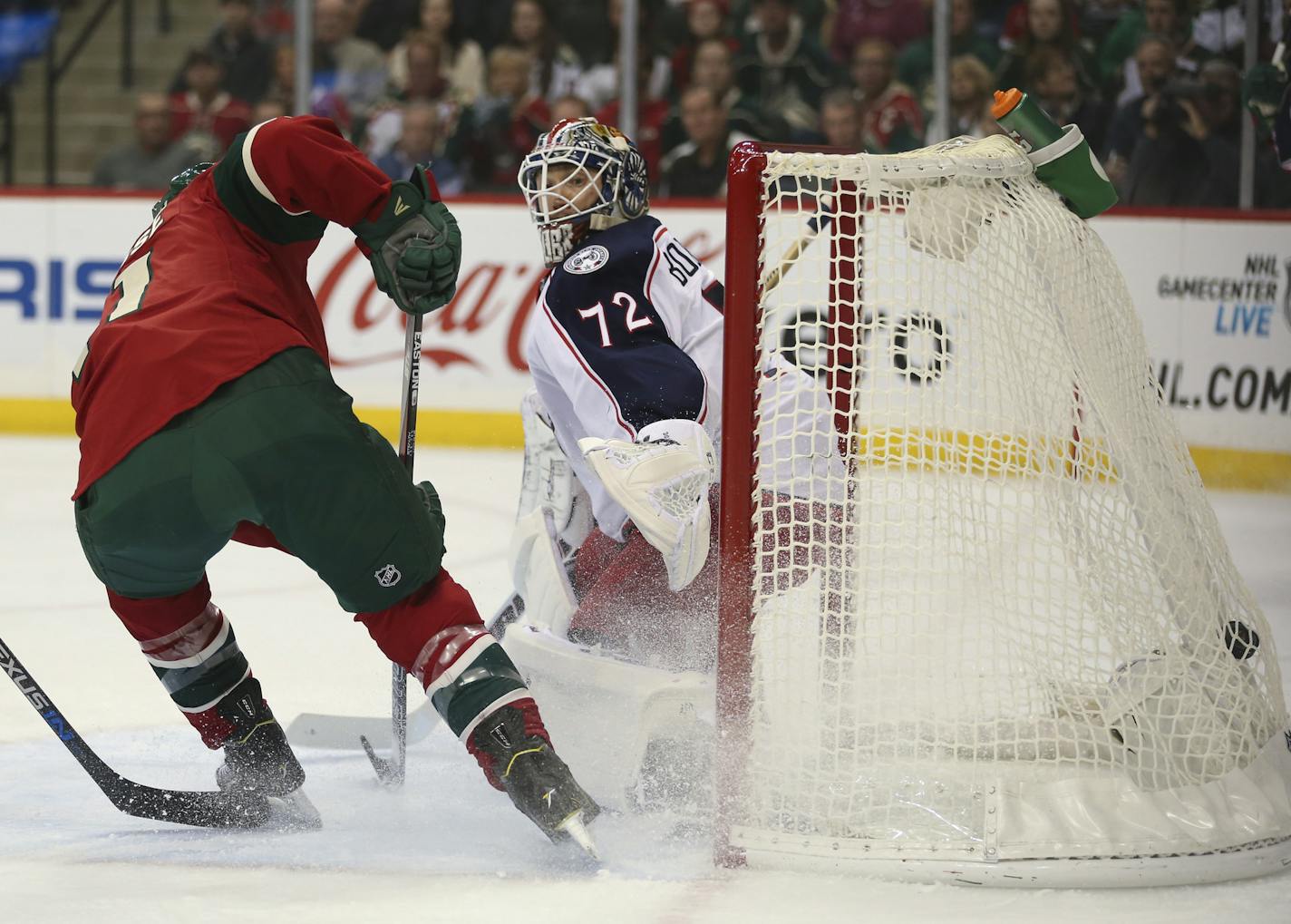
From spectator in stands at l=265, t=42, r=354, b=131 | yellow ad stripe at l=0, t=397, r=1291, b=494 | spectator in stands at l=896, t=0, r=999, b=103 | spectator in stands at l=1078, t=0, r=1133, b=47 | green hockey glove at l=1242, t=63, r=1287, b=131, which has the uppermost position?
spectator in stands at l=1078, t=0, r=1133, b=47

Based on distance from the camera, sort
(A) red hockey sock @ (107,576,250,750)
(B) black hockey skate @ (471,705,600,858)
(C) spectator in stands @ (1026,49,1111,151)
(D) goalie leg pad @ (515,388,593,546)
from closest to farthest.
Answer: (B) black hockey skate @ (471,705,600,858), (A) red hockey sock @ (107,576,250,750), (D) goalie leg pad @ (515,388,593,546), (C) spectator in stands @ (1026,49,1111,151)

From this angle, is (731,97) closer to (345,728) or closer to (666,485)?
(345,728)

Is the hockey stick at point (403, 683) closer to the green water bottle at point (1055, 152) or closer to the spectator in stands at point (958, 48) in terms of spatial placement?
the green water bottle at point (1055, 152)

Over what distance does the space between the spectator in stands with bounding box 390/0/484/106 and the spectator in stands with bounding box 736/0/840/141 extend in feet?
3.39

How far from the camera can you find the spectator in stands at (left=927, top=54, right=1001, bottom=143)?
5.82 m

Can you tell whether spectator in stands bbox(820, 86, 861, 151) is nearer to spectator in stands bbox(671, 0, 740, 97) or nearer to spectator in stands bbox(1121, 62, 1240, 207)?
spectator in stands bbox(671, 0, 740, 97)

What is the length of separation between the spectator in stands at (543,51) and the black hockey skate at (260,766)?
14.4ft

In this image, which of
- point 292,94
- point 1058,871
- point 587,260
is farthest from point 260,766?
point 292,94

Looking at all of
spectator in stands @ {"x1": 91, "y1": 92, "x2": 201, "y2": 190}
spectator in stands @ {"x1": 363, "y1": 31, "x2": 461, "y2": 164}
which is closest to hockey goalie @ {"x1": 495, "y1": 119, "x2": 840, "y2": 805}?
spectator in stands @ {"x1": 363, "y1": 31, "x2": 461, "y2": 164}

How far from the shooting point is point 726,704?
218cm

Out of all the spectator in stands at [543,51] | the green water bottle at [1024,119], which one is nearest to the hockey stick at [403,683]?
the green water bottle at [1024,119]

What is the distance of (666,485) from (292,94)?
15.6 ft

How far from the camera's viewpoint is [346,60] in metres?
6.62

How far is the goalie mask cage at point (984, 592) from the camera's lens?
6.99 ft
